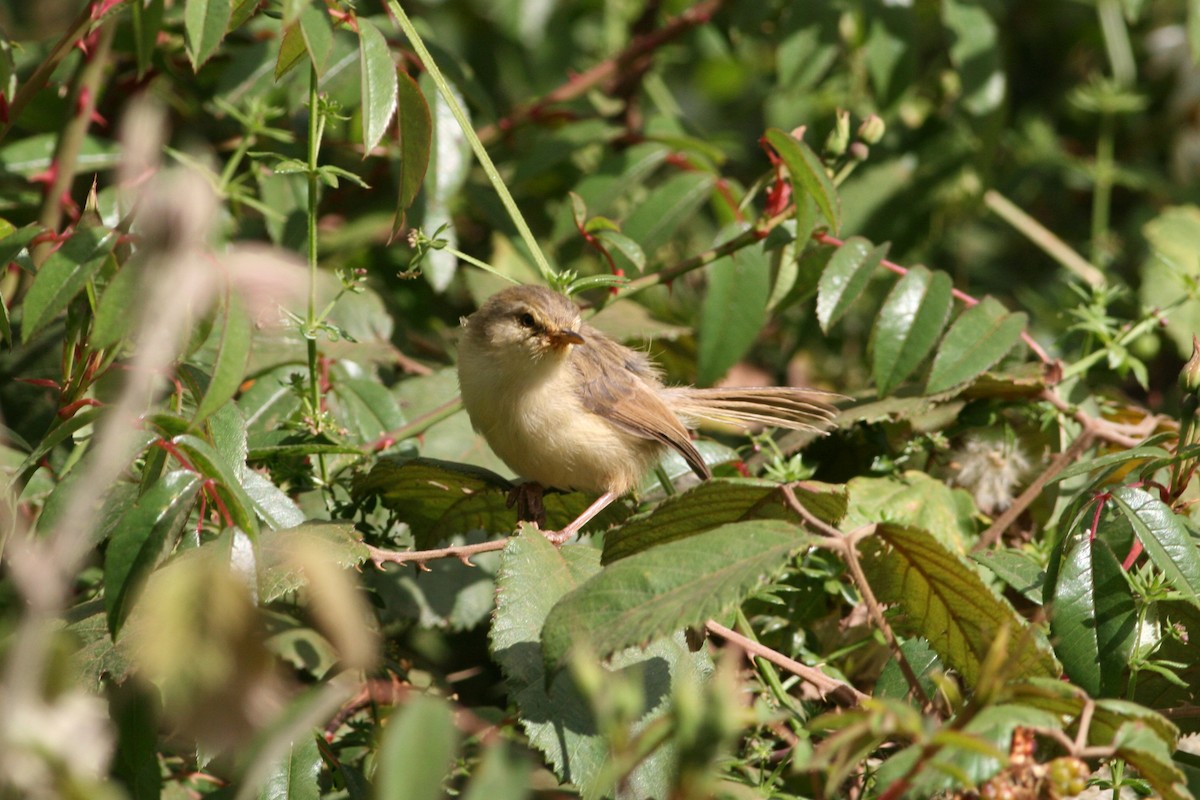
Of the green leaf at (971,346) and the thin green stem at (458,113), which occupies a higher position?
the thin green stem at (458,113)

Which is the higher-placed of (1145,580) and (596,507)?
(1145,580)

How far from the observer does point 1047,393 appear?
313cm

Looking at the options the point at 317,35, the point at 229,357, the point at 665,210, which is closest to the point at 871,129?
the point at 665,210

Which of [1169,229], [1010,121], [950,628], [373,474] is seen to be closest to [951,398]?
[950,628]

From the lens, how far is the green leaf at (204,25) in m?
2.05

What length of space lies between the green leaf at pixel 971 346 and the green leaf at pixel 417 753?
6.83 feet

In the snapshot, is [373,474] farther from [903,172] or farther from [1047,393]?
[903,172]

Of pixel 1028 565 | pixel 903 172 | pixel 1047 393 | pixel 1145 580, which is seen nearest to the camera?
pixel 1145 580

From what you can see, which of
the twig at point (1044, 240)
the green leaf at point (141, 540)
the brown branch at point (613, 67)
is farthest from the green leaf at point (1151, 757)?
the twig at point (1044, 240)

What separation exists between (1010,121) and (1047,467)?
3276 millimetres

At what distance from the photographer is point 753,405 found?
Result: 350 centimetres

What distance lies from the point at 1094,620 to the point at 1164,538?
0.19 m

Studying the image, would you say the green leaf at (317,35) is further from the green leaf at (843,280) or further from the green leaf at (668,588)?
the green leaf at (843,280)

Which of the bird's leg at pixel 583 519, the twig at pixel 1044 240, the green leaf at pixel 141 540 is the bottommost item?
the twig at pixel 1044 240
